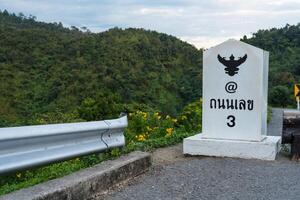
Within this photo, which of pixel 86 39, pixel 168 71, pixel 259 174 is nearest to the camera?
pixel 259 174

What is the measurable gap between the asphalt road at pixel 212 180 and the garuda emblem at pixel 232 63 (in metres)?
1.36

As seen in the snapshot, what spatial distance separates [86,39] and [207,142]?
186 feet

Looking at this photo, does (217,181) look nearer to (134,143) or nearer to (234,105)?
(234,105)

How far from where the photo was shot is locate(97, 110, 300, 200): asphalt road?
4.91m

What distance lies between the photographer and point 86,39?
205ft

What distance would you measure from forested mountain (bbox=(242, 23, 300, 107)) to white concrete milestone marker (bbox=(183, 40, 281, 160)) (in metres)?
38.2

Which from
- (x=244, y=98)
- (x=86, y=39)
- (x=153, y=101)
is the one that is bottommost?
(x=153, y=101)

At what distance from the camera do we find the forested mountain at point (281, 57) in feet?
147

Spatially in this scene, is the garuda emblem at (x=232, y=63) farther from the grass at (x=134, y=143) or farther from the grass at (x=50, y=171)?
the grass at (x=50, y=171)

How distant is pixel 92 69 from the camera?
169 feet

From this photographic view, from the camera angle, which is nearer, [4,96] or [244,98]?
[244,98]

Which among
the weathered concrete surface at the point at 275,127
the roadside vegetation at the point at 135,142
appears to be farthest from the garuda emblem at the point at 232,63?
the weathered concrete surface at the point at 275,127

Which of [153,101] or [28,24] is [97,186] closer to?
[153,101]

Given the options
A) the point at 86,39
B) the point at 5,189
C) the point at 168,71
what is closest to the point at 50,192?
the point at 5,189
